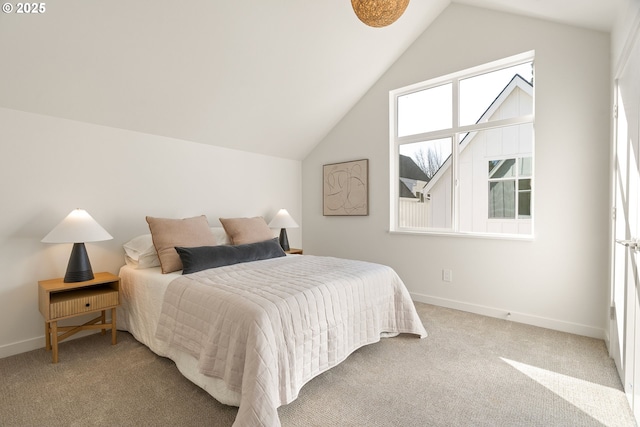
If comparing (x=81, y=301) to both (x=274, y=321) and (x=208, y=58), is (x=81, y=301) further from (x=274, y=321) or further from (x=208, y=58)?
(x=208, y=58)

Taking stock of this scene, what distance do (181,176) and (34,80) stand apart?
4.58 ft

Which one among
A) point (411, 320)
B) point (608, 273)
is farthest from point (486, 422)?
point (608, 273)

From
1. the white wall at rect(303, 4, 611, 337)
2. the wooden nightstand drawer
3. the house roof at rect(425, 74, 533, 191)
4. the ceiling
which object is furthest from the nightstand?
the house roof at rect(425, 74, 533, 191)

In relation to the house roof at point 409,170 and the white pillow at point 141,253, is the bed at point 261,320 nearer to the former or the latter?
the white pillow at point 141,253

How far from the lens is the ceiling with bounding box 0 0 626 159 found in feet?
6.99

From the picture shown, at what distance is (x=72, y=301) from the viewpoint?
2.26m

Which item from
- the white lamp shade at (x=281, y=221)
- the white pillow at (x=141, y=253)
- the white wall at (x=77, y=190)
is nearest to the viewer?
the white wall at (x=77, y=190)

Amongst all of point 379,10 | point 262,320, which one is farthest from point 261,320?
point 379,10

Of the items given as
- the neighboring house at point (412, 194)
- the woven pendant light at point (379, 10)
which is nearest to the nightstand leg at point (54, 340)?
the woven pendant light at point (379, 10)

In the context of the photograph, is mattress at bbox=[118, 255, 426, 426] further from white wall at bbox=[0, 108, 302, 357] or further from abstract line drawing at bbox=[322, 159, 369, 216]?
abstract line drawing at bbox=[322, 159, 369, 216]

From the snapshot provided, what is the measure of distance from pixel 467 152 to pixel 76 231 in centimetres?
372

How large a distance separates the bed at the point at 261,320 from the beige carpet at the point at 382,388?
12 centimetres

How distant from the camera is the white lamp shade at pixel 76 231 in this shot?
2242 millimetres

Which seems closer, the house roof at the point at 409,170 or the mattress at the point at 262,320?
the mattress at the point at 262,320
